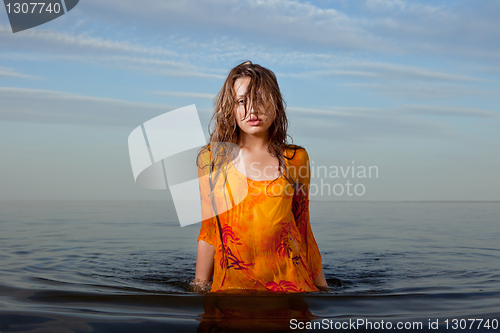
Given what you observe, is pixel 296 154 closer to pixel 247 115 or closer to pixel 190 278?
pixel 247 115

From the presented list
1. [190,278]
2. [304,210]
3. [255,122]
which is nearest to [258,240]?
[304,210]

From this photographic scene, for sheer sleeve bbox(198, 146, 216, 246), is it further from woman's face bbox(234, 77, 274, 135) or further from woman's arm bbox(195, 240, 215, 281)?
woman's face bbox(234, 77, 274, 135)

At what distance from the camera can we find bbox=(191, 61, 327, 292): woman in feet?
9.84

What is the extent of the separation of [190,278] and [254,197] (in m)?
2.34

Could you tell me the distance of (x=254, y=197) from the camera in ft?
9.89

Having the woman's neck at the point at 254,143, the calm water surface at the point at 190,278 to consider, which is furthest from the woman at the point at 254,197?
the calm water surface at the point at 190,278

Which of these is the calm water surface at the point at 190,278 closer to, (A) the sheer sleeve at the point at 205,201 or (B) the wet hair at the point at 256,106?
(A) the sheer sleeve at the point at 205,201

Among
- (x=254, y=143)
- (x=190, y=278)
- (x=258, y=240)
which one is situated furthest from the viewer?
(x=190, y=278)

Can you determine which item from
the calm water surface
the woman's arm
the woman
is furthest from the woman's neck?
the calm water surface

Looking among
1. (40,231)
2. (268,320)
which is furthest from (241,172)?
(40,231)

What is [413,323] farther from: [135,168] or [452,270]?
[452,270]

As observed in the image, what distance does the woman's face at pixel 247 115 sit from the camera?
304 cm

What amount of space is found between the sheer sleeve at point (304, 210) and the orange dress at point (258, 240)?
12 centimetres

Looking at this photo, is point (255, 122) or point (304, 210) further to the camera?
point (304, 210)
